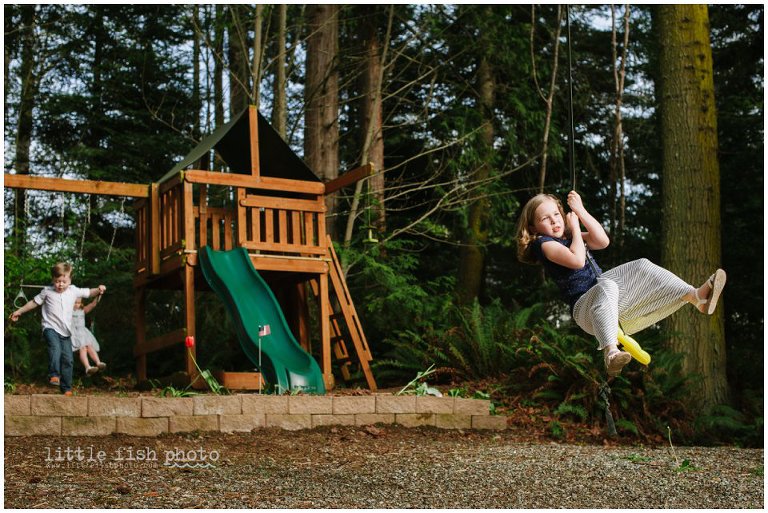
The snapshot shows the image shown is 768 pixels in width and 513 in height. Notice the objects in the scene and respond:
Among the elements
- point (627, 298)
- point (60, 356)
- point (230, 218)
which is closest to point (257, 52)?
point (230, 218)

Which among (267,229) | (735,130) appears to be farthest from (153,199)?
(735,130)

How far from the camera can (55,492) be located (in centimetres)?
579

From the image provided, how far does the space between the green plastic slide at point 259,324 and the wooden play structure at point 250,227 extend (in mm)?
277

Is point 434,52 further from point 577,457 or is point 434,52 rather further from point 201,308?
point 577,457

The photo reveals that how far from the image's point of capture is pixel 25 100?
Answer: 59.3 ft

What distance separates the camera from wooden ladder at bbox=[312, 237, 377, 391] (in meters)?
11.6

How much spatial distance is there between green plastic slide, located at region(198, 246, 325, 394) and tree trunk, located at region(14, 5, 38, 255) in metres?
8.87

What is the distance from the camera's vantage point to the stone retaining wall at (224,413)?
7707 millimetres

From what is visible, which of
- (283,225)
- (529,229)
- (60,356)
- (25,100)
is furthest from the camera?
(25,100)

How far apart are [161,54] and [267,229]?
31.1ft

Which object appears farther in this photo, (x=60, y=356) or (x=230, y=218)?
(x=230, y=218)

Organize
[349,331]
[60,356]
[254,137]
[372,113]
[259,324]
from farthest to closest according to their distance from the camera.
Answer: [372,113] → [349,331] → [254,137] → [259,324] → [60,356]

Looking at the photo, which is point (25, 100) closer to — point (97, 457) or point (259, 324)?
point (259, 324)

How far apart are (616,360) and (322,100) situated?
971 centimetres
